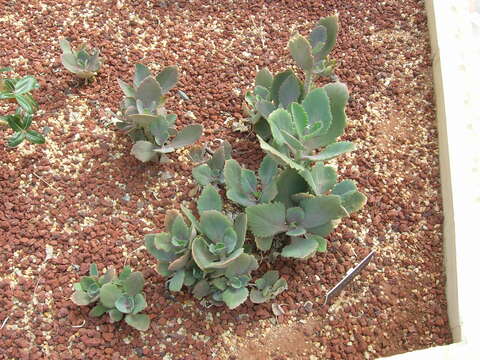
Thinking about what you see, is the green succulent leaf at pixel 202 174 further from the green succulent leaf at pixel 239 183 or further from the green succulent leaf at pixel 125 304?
the green succulent leaf at pixel 125 304

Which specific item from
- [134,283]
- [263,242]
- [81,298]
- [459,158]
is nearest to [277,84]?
[263,242]

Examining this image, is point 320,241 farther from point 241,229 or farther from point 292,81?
point 292,81

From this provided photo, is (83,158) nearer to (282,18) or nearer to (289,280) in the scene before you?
(289,280)

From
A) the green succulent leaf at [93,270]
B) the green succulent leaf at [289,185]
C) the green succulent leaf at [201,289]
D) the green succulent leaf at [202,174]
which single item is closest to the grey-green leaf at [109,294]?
the green succulent leaf at [93,270]

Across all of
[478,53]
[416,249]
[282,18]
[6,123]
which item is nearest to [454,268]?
Answer: [416,249]

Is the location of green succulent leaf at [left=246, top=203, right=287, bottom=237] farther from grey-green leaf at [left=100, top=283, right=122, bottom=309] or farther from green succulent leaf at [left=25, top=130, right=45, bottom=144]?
green succulent leaf at [left=25, top=130, right=45, bottom=144]

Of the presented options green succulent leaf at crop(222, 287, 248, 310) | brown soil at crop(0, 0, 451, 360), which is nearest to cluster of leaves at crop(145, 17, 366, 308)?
green succulent leaf at crop(222, 287, 248, 310)
